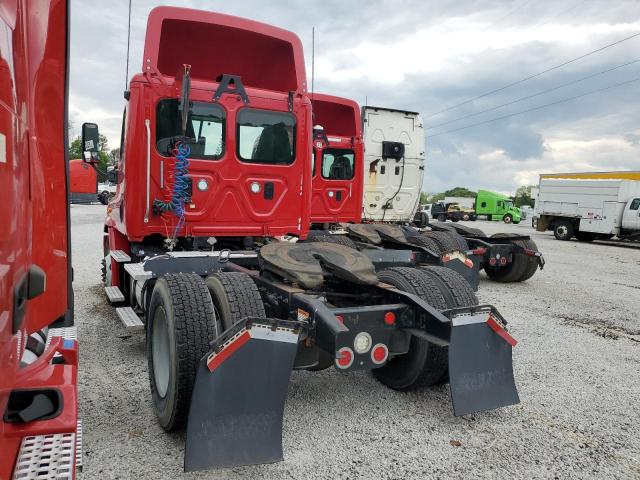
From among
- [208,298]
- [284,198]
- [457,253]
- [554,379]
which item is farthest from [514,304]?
[208,298]

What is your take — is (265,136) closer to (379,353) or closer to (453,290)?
(453,290)

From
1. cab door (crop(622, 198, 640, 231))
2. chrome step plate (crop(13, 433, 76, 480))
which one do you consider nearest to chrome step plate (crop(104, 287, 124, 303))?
chrome step plate (crop(13, 433, 76, 480))

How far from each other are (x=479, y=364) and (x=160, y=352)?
2223mm

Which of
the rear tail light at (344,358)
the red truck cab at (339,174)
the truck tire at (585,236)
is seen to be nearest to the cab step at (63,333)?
the rear tail light at (344,358)

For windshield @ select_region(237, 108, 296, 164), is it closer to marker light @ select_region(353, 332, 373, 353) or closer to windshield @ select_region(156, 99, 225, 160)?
Result: windshield @ select_region(156, 99, 225, 160)

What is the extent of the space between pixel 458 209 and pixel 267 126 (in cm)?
3822

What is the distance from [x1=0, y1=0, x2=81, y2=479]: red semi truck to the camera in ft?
4.82

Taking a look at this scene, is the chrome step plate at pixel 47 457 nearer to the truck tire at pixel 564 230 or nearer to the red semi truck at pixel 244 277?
the red semi truck at pixel 244 277

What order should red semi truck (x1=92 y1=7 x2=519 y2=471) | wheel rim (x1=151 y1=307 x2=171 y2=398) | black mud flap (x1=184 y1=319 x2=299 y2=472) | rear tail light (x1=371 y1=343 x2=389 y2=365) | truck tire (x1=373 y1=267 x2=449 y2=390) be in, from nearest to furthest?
black mud flap (x1=184 y1=319 x2=299 y2=472) < red semi truck (x1=92 y1=7 x2=519 y2=471) < rear tail light (x1=371 y1=343 x2=389 y2=365) < wheel rim (x1=151 y1=307 x2=171 y2=398) < truck tire (x1=373 y1=267 x2=449 y2=390)

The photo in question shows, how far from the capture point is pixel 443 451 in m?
2.99

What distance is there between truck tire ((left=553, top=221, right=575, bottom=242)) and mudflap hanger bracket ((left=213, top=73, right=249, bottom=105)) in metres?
21.4

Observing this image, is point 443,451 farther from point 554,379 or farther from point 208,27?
point 208,27

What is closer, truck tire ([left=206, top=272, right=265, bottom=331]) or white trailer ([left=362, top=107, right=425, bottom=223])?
truck tire ([left=206, top=272, right=265, bottom=331])

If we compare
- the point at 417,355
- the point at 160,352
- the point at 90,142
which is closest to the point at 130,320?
the point at 160,352
